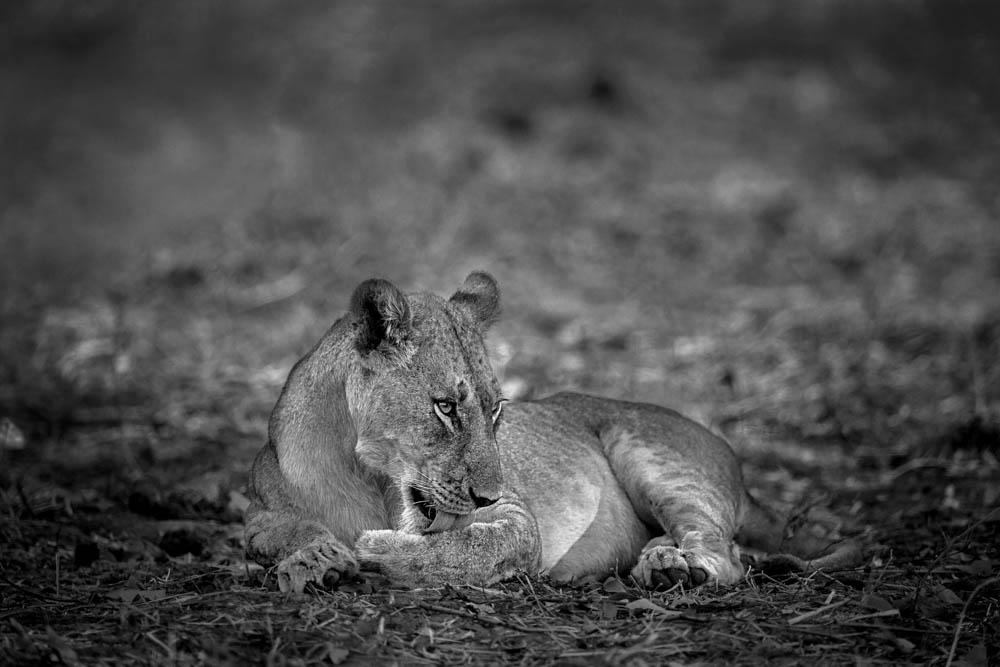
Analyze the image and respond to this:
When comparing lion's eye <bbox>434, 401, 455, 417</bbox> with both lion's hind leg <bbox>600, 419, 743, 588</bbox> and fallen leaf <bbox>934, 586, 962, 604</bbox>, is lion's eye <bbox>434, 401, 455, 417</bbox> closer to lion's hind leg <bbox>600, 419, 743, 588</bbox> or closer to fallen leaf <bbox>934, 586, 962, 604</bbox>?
lion's hind leg <bbox>600, 419, 743, 588</bbox>

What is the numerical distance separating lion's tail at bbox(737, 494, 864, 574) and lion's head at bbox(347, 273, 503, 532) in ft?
5.33

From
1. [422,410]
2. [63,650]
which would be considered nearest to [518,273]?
[422,410]

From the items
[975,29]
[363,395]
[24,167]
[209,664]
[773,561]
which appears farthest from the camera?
[975,29]

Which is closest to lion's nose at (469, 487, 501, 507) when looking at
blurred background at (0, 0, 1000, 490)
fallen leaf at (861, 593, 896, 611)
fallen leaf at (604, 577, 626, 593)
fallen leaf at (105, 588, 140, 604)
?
fallen leaf at (604, 577, 626, 593)

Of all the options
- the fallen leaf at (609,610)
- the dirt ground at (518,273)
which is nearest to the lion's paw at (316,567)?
the dirt ground at (518,273)

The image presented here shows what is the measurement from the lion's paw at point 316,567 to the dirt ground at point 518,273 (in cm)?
11

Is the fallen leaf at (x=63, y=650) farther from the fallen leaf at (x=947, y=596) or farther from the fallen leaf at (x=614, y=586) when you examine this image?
the fallen leaf at (x=947, y=596)

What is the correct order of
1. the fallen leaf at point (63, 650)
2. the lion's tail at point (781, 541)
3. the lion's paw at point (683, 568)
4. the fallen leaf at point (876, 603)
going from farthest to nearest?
the lion's tail at point (781, 541) < the lion's paw at point (683, 568) < the fallen leaf at point (876, 603) < the fallen leaf at point (63, 650)

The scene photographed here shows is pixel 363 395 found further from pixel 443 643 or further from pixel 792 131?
pixel 792 131

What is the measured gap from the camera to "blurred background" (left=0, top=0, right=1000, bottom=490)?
28.8 feet

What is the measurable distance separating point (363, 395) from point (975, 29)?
54.5 ft

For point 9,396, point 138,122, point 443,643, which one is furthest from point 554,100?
point 443,643

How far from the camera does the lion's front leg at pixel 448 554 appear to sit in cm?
439

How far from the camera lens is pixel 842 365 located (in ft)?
31.2
